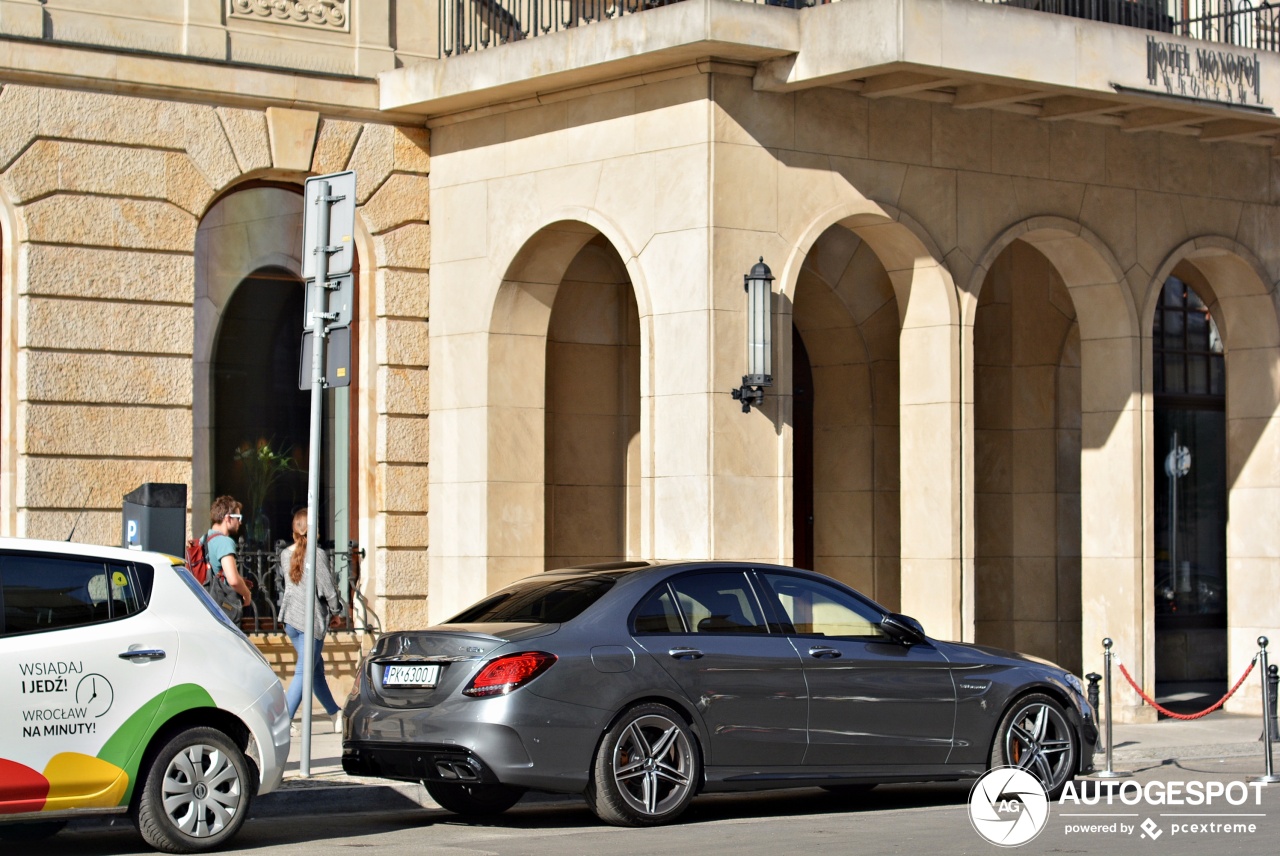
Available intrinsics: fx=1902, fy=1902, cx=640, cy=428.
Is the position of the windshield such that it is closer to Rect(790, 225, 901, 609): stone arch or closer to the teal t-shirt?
the teal t-shirt

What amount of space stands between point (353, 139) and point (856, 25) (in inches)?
188

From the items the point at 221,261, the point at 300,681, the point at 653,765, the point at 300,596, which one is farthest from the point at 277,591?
the point at 653,765

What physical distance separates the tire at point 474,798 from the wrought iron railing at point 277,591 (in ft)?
16.7

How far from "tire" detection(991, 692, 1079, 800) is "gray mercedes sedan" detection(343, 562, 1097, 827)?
0.04 feet

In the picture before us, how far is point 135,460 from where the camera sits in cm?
1573

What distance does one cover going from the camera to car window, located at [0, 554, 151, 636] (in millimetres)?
9031

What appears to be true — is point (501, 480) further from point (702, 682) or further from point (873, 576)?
point (702, 682)

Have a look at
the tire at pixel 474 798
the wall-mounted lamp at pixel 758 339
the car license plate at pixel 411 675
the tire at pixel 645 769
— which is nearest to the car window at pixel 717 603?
the tire at pixel 645 769

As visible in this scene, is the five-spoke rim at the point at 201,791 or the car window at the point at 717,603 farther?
the car window at the point at 717,603

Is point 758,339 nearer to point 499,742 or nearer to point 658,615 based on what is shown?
point 658,615

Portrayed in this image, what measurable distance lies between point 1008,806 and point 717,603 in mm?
2074

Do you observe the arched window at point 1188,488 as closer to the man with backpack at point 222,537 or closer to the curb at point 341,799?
the man with backpack at point 222,537

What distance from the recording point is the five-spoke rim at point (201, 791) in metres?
9.34

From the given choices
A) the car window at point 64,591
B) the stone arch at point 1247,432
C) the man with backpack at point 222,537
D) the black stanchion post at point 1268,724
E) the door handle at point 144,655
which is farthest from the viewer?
the stone arch at point 1247,432
